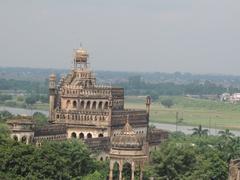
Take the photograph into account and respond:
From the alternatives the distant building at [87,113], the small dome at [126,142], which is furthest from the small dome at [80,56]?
the small dome at [126,142]

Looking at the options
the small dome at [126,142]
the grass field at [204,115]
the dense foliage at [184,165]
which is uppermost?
the small dome at [126,142]

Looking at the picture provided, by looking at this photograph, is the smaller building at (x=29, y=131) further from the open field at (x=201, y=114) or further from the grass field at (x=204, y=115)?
the grass field at (x=204, y=115)

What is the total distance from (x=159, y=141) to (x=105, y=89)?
7034 mm

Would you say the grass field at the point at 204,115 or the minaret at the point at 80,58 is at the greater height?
the minaret at the point at 80,58

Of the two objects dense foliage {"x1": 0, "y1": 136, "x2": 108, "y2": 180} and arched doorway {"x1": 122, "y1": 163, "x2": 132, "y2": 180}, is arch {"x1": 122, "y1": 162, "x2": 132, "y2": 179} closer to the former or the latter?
arched doorway {"x1": 122, "y1": 163, "x2": 132, "y2": 180}

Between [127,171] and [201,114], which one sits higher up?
[127,171]

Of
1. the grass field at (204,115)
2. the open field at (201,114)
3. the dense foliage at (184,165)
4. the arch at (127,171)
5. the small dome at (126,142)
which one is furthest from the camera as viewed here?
the open field at (201,114)

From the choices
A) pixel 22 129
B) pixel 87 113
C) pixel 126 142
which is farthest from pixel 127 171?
pixel 87 113

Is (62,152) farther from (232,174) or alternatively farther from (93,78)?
(93,78)

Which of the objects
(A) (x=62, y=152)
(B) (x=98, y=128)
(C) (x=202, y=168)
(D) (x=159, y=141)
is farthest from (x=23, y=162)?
(D) (x=159, y=141)

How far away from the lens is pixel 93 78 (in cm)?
8081

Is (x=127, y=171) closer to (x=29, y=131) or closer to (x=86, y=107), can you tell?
(x=29, y=131)

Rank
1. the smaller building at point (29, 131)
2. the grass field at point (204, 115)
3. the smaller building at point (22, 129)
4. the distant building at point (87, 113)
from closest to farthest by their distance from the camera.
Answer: the smaller building at point (22, 129) < the smaller building at point (29, 131) < the distant building at point (87, 113) < the grass field at point (204, 115)

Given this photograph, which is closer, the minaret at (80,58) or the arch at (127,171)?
the arch at (127,171)
